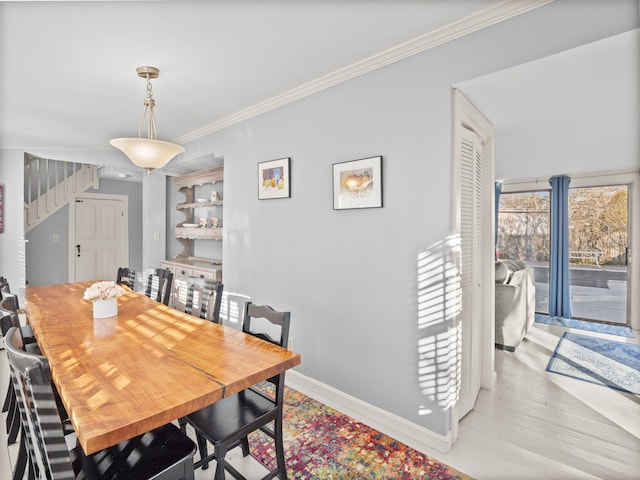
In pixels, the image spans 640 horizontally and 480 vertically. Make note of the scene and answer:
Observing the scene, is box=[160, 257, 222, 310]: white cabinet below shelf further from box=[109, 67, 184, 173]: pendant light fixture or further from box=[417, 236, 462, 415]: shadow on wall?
box=[417, 236, 462, 415]: shadow on wall

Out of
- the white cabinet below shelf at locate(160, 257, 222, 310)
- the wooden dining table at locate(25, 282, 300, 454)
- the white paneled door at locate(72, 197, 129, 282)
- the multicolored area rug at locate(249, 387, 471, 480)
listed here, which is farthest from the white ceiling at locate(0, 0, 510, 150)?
the white paneled door at locate(72, 197, 129, 282)

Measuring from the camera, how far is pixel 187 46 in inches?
81.2

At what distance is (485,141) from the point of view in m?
2.77

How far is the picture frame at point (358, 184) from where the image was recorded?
7.53 feet

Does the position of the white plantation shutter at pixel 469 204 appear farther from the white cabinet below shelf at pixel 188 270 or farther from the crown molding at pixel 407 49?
the white cabinet below shelf at pixel 188 270

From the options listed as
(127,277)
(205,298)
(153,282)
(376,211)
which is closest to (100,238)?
(127,277)

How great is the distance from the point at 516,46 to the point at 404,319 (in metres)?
1.70

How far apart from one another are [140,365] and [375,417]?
1.61 metres

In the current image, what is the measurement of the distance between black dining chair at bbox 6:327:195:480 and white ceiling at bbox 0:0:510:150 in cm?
166

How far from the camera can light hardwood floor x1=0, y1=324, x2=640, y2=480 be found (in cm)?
187

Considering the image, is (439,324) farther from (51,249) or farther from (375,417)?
(51,249)

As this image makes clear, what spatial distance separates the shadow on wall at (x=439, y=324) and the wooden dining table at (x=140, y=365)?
94 cm

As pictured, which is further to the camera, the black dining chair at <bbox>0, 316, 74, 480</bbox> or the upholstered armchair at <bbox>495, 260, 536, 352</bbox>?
the upholstered armchair at <bbox>495, 260, 536, 352</bbox>

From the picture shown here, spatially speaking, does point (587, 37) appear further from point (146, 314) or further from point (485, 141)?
point (146, 314)
